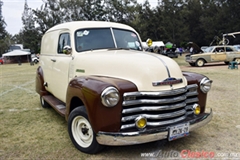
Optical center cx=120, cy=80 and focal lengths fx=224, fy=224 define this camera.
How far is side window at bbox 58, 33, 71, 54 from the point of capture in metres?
4.34

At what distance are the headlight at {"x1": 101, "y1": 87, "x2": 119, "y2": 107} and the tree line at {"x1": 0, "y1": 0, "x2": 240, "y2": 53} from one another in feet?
130

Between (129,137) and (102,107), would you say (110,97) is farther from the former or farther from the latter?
(129,137)

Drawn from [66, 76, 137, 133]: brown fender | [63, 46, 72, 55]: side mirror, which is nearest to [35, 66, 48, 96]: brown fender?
[63, 46, 72, 55]: side mirror

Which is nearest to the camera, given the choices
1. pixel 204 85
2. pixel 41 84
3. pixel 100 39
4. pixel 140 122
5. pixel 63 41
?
pixel 140 122

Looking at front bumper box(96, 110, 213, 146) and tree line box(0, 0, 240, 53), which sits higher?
tree line box(0, 0, 240, 53)

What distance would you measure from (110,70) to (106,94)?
0.73 metres

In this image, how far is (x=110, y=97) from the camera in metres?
2.77

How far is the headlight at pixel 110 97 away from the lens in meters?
2.75

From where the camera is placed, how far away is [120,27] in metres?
4.63

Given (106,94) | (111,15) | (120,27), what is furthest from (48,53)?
(111,15)

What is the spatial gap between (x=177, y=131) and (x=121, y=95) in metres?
0.91

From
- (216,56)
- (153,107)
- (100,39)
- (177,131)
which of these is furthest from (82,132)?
(216,56)

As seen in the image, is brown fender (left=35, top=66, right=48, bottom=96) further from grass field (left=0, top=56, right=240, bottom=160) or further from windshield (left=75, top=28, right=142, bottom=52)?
windshield (left=75, top=28, right=142, bottom=52)

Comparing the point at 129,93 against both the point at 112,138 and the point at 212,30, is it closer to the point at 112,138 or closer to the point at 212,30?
the point at 112,138
